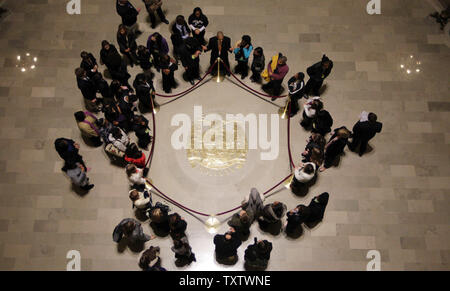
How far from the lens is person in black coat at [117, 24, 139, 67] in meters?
10.5

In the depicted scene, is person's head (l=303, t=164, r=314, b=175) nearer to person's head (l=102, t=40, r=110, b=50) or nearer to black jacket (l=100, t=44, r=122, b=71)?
black jacket (l=100, t=44, r=122, b=71)

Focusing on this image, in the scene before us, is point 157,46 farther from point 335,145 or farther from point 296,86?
point 335,145

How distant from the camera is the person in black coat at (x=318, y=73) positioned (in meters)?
9.98

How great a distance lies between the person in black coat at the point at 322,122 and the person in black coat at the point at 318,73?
1250mm

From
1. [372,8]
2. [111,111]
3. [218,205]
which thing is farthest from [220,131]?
[372,8]

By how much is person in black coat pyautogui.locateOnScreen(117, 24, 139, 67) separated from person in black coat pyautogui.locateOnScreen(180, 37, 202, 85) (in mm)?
1724

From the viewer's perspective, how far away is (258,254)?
8.43m

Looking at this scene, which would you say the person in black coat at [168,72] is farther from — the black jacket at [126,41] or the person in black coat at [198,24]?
the black jacket at [126,41]

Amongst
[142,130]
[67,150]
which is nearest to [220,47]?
[142,130]

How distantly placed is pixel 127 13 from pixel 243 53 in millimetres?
3759

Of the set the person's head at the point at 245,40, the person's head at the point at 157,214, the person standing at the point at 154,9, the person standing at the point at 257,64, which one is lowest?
the person's head at the point at 157,214

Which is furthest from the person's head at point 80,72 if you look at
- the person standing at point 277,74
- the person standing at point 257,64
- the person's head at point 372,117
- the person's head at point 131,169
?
the person's head at point 372,117

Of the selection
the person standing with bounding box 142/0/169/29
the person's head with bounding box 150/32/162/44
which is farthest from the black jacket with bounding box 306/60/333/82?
the person standing with bounding box 142/0/169/29

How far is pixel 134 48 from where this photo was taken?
37.4 feet
